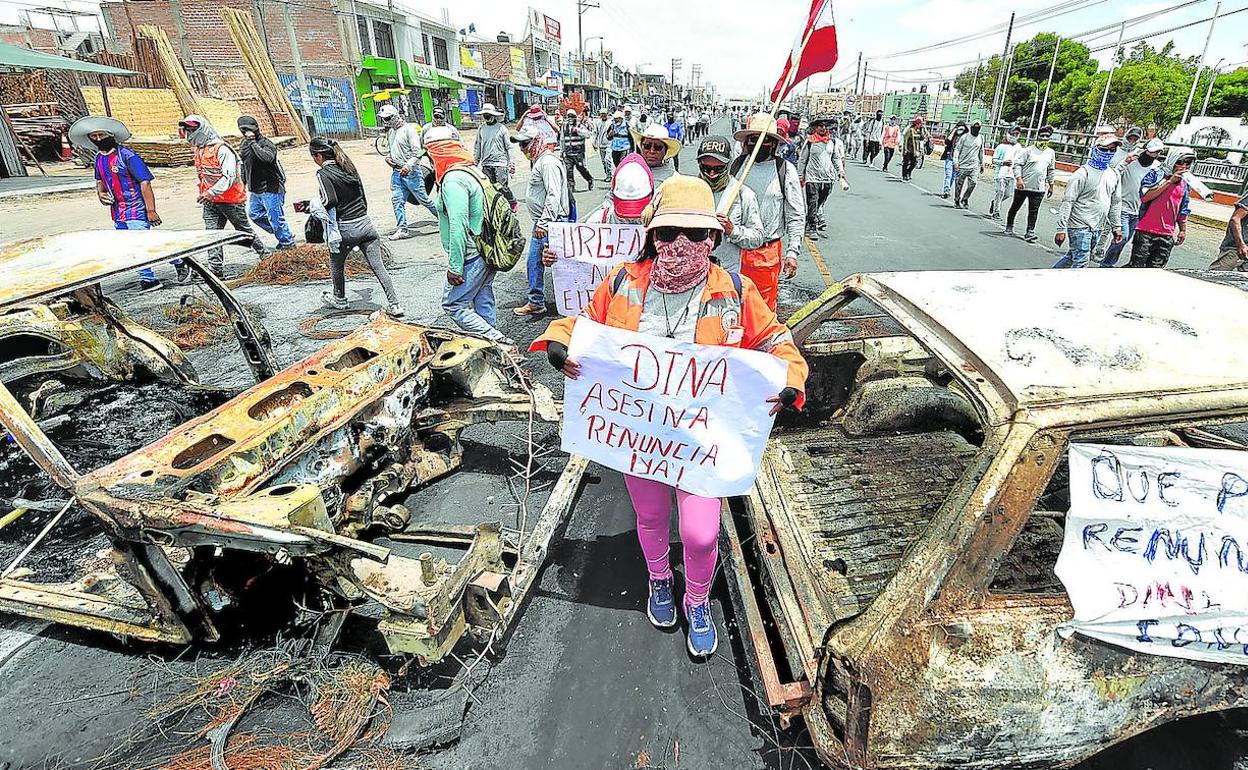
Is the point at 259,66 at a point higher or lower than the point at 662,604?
higher

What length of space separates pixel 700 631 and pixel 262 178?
28.5 ft

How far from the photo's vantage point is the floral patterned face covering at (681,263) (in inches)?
88.0

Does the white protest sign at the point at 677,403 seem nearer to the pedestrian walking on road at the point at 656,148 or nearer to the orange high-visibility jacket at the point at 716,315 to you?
the orange high-visibility jacket at the point at 716,315

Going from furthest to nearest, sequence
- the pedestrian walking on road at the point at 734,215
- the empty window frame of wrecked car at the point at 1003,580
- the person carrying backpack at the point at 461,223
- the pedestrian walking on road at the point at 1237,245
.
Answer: the pedestrian walking on road at the point at 1237,245 → the person carrying backpack at the point at 461,223 → the pedestrian walking on road at the point at 734,215 → the empty window frame of wrecked car at the point at 1003,580

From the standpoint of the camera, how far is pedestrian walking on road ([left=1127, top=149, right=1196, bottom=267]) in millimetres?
6879

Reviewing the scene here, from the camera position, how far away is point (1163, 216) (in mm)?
6969

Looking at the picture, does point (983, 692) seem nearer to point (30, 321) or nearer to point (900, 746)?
point (900, 746)

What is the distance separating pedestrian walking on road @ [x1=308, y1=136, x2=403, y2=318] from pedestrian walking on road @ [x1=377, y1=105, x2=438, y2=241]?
3079 mm

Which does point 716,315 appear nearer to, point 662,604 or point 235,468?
point 662,604

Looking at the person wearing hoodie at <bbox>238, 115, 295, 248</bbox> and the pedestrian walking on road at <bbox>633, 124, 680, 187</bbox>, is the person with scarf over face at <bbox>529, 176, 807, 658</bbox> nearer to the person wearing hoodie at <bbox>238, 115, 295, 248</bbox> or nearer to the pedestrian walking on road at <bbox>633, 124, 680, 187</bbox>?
the pedestrian walking on road at <bbox>633, 124, 680, 187</bbox>

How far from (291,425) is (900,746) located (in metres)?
2.73

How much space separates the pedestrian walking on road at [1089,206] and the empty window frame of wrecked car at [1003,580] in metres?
5.90

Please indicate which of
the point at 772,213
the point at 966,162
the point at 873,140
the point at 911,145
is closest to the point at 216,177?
the point at 772,213

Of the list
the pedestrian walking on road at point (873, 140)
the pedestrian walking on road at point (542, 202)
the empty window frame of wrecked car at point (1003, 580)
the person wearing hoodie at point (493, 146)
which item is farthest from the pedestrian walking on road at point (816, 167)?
the pedestrian walking on road at point (873, 140)
